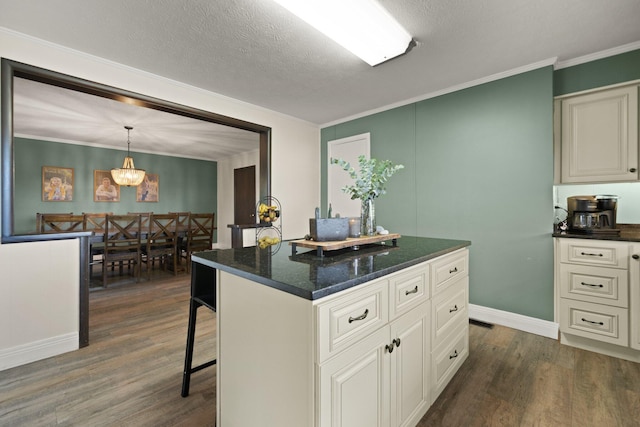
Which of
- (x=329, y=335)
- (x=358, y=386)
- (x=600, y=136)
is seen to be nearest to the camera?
(x=329, y=335)

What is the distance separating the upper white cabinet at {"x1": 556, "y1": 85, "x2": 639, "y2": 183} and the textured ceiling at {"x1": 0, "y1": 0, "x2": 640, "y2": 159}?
1.40 ft

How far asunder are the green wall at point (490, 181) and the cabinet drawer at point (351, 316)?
2.13 metres

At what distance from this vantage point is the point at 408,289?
4.33 feet

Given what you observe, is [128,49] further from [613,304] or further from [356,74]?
[613,304]

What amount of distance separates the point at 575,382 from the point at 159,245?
5.05m

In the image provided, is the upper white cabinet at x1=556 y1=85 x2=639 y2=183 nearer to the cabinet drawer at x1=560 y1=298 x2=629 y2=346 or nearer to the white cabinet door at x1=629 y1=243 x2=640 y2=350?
the white cabinet door at x1=629 y1=243 x2=640 y2=350

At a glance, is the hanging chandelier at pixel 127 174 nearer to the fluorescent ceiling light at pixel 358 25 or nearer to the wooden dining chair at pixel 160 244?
the wooden dining chair at pixel 160 244

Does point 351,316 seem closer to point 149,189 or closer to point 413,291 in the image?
point 413,291

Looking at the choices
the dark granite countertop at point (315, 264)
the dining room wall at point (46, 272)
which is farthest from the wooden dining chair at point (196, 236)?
the dark granite countertop at point (315, 264)

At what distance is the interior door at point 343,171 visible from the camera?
3.87m

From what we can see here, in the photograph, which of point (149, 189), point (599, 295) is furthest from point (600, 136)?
point (149, 189)

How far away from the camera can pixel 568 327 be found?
2250mm

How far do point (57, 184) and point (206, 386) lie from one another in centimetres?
558

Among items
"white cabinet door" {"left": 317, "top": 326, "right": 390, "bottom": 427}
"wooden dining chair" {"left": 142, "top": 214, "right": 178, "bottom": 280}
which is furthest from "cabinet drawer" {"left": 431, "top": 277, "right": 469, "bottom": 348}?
"wooden dining chair" {"left": 142, "top": 214, "right": 178, "bottom": 280}
